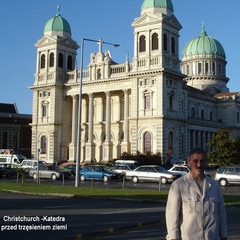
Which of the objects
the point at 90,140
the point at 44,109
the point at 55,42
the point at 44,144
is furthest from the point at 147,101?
the point at 44,144

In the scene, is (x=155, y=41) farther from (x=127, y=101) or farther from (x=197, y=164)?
(x=197, y=164)

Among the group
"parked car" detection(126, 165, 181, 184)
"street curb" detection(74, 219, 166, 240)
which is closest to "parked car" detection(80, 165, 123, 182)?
"parked car" detection(126, 165, 181, 184)

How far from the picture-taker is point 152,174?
4159 centimetres

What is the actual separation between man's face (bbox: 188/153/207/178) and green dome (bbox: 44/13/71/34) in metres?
79.6

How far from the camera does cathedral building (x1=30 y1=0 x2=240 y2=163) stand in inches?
2692

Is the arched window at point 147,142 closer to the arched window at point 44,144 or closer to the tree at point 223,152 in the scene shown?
the tree at point 223,152

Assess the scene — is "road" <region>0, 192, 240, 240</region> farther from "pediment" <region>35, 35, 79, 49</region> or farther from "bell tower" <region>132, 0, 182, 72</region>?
"pediment" <region>35, 35, 79, 49</region>

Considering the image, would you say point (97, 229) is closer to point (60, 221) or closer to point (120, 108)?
point (60, 221)

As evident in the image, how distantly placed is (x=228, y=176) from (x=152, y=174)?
695 centimetres

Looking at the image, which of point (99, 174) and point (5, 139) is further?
point (5, 139)

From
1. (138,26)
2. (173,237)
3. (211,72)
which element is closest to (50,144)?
(138,26)

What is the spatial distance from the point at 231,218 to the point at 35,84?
230ft

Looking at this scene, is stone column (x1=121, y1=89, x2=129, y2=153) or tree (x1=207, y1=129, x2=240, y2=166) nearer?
tree (x1=207, y1=129, x2=240, y2=166)

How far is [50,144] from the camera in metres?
80.9
